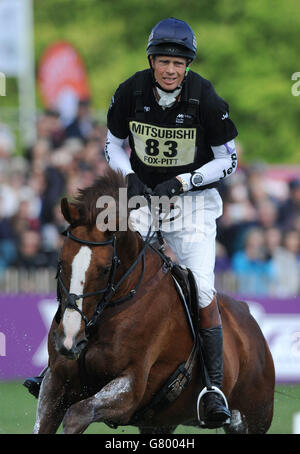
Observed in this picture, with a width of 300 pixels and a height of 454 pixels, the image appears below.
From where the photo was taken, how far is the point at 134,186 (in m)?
6.66

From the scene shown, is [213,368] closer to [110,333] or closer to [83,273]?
[110,333]

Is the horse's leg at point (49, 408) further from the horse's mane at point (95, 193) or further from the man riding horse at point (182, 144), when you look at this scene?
the horse's mane at point (95, 193)

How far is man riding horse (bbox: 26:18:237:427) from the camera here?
6789 millimetres

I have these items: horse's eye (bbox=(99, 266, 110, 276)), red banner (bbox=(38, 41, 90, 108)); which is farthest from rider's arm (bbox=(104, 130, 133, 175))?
red banner (bbox=(38, 41, 90, 108))

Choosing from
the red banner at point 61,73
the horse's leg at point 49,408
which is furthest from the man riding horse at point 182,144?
the red banner at point 61,73

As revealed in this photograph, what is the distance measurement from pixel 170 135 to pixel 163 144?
0.09 meters

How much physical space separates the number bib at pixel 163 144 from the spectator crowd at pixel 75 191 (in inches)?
229

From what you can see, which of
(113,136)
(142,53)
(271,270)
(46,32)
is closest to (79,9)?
(46,32)

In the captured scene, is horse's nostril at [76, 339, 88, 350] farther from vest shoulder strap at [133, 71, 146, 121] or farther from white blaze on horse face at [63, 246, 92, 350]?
vest shoulder strap at [133, 71, 146, 121]

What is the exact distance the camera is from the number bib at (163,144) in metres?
6.94

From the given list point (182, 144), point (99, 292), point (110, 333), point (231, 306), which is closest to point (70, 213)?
point (99, 292)

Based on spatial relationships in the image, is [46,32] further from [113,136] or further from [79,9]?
[113,136]

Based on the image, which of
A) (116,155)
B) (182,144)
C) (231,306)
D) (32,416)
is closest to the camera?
(182,144)

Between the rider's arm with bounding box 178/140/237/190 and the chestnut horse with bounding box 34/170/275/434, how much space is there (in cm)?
72
